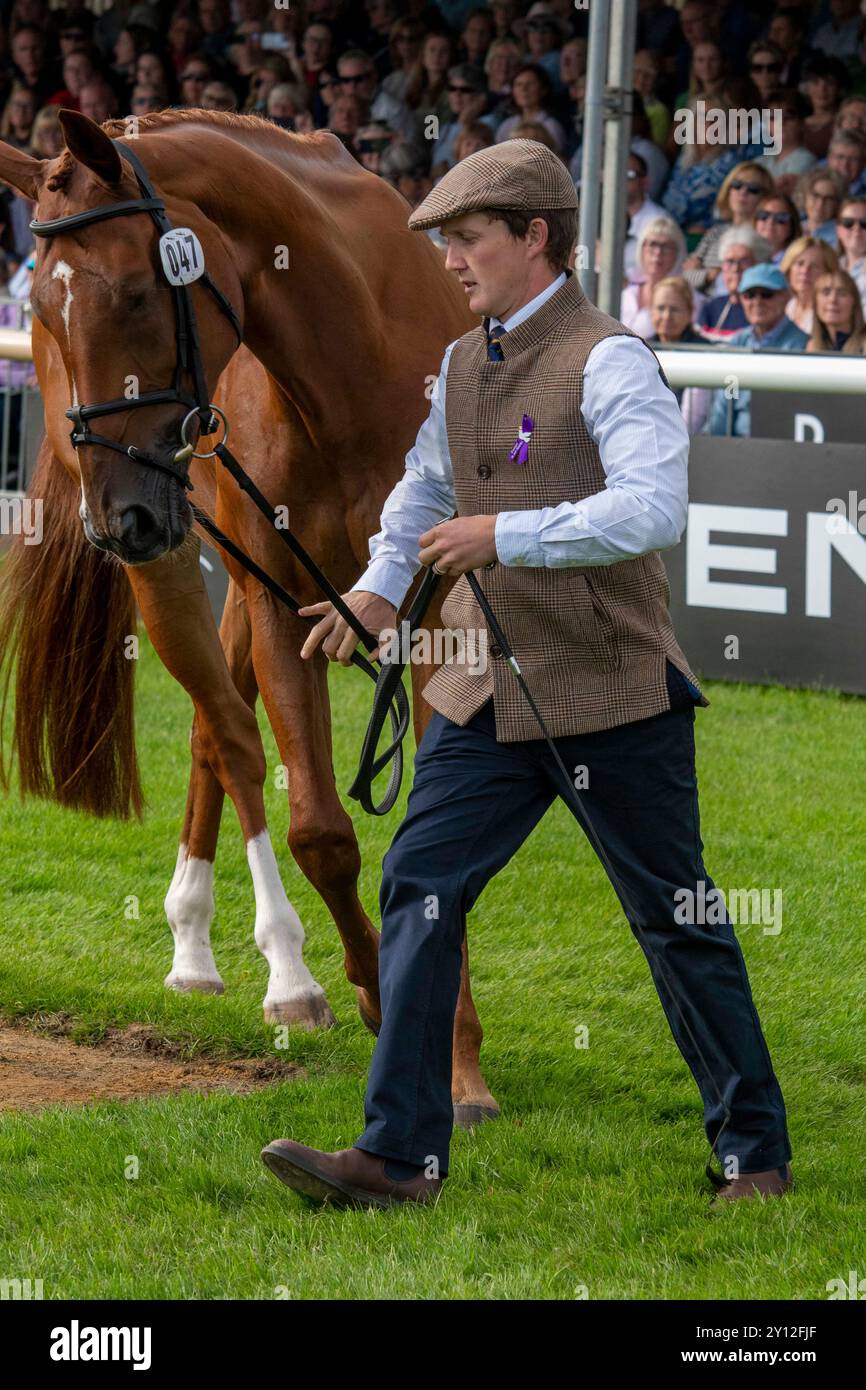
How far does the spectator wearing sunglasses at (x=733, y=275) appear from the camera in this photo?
29.6ft

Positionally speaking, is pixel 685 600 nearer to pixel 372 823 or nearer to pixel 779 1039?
pixel 372 823

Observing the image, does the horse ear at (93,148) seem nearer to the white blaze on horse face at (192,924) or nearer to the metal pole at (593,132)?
the white blaze on horse face at (192,924)

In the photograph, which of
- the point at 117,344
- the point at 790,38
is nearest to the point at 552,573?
the point at 117,344

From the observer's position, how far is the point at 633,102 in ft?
27.7

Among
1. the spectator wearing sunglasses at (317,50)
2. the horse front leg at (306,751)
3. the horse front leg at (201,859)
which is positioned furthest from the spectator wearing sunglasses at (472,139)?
the horse front leg at (306,751)

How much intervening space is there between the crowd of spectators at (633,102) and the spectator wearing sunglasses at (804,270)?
0.01 m

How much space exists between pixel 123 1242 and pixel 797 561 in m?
5.11

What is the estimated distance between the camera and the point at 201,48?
1405cm

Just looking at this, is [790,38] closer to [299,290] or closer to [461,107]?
[461,107]

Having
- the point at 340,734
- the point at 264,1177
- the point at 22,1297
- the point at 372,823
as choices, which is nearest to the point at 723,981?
the point at 264,1177

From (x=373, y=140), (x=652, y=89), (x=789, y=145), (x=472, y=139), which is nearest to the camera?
(x=789, y=145)

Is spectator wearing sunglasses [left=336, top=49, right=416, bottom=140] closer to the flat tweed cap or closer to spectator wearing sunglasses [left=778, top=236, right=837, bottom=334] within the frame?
spectator wearing sunglasses [left=778, top=236, right=837, bottom=334]

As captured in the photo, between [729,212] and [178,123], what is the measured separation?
6451 millimetres

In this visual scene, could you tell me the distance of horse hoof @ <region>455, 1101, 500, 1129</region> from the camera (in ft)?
12.7
